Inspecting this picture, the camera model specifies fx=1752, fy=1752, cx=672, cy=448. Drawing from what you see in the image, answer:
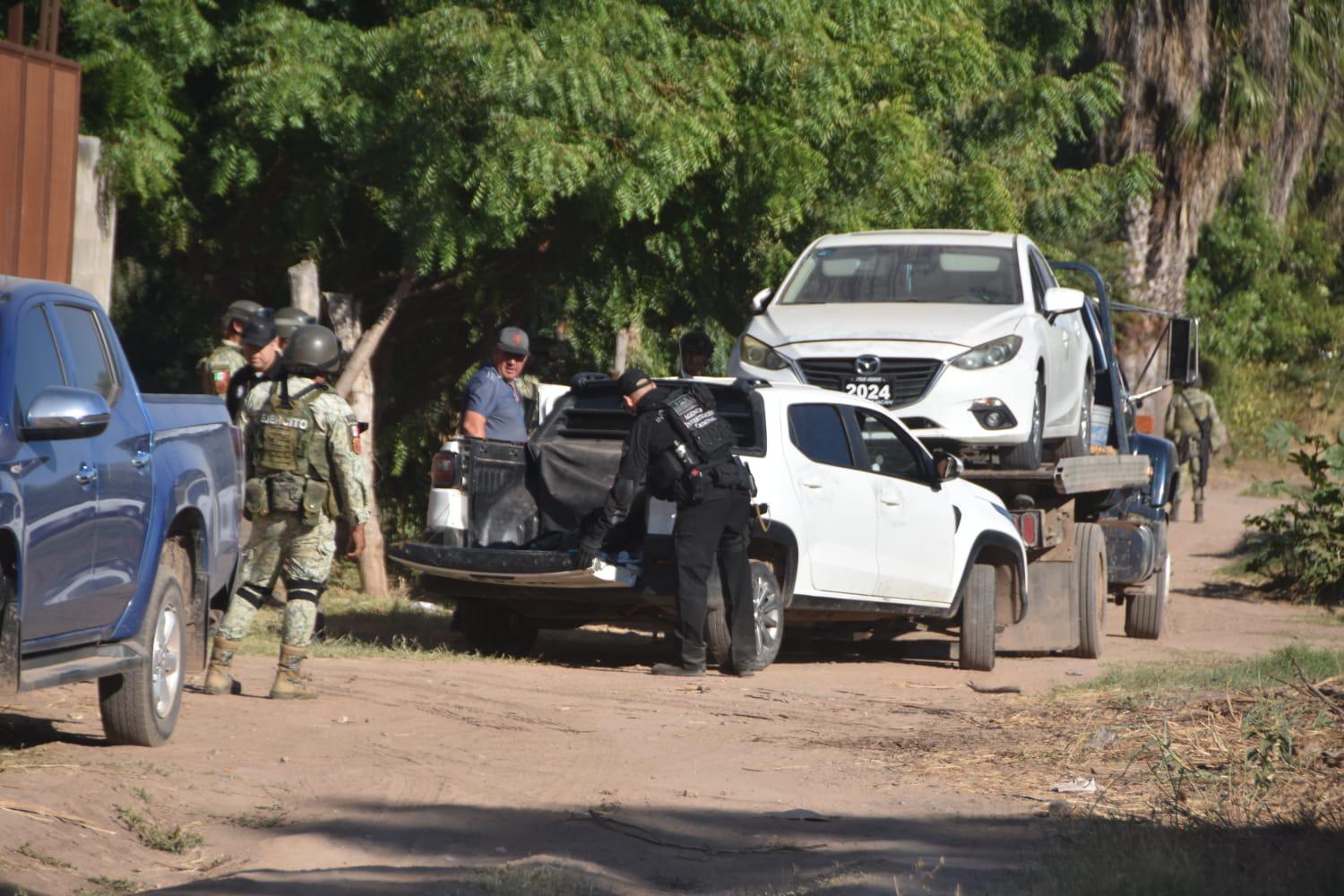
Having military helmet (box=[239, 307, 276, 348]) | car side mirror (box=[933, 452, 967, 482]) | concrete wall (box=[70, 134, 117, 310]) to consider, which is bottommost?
car side mirror (box=[933, 452, 967, 482])

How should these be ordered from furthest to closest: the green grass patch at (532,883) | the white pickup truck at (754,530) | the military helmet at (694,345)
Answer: the military helmet at (694,345) < the white pickup truck at (754,530) < the green grass patch at (532,883)

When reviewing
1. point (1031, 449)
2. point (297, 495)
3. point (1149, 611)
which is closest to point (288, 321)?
point (297, 495)

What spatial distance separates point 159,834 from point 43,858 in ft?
1.68

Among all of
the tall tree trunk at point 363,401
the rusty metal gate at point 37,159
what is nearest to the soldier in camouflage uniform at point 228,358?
the rusty metal gate at point 37,159

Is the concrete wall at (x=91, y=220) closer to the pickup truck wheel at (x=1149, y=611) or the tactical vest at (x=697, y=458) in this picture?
the tactical vest at (x=697, y=458)

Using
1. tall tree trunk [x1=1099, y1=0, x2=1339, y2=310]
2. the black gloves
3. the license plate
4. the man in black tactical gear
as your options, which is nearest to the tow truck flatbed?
the license plate

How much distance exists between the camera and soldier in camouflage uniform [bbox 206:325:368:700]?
8.30 meters

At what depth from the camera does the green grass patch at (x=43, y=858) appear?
521cm

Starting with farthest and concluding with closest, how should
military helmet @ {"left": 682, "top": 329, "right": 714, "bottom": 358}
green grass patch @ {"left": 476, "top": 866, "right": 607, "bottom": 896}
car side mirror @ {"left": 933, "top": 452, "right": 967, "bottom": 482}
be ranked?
1. military helmet @ {"left": 682, "top": 329, "right": 714, "bottom": 358}
2. car side mirror @ {"left": 933, "top": 452, "right": 967, "bottom": 482}
3. green grass patch @ {"left": 476, "top": 866, "right": 607, "bottom": 896}

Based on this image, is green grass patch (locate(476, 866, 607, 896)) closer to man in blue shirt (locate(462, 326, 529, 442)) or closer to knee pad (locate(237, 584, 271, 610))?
knee pad (locate(237, 584, 271, 610))

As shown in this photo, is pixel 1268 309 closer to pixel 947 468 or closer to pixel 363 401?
pixel 363 401

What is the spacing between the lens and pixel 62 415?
5656 mm

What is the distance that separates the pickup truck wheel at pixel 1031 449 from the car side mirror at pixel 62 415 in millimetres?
7052

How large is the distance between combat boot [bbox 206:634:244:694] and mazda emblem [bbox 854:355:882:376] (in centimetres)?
457
